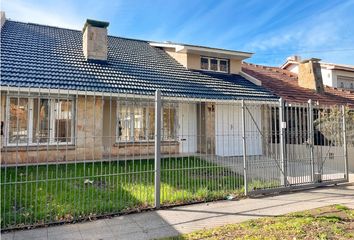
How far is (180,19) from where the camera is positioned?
47.1 feet

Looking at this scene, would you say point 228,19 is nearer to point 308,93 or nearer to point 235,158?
point 308,93

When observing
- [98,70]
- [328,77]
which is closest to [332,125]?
[98,70]

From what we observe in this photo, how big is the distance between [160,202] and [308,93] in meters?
16.3

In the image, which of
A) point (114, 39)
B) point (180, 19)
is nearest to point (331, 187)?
point (180, 19)

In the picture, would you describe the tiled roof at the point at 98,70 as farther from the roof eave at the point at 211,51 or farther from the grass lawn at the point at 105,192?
the grass lawn at the point at 105,192

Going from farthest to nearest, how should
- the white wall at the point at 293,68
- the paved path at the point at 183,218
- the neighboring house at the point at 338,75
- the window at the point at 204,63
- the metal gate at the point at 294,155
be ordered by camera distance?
the white wall at the point at 293,68 < the neighboring house at the point at 338,75 < the window at the point at 204,63 < the metal gate at the point at 294,155 < the paved path at the point at 183,218

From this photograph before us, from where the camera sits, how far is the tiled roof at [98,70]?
12211 mm

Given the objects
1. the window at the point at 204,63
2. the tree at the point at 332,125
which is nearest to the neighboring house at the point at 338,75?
the window at the point at 204,63

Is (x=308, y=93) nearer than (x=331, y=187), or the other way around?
(x=331, y=187)

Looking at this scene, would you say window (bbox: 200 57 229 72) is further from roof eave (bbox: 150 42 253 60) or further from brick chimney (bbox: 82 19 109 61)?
brick chimney (bbox: 82 19 109 61)

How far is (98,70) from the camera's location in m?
14.1

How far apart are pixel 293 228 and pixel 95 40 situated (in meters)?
13.2

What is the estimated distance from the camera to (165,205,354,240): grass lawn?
5.02 meters

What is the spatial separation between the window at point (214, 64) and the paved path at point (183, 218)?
455 inches
